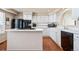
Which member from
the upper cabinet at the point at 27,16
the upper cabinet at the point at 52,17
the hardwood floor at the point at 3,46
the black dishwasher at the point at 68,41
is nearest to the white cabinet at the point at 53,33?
the upper cabinet at the point at 52,17

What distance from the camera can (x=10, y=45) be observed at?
4.41 meters

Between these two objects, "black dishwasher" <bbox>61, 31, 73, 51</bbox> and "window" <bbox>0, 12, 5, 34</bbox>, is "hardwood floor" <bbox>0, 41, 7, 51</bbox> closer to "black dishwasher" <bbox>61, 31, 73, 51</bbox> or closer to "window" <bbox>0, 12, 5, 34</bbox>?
"window" <bbox>0, 12, 5, 34</bbox>

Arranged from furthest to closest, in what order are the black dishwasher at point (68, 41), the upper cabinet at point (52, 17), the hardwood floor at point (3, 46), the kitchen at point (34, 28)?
the upper cabinet at point (52, 17)
the kitchen at point (34, 28)
the hardwood floor at point (3, 46)
the black dishwasher at point (68, 41)

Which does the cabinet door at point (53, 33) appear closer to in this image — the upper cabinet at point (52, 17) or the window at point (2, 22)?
the upper cabinet at point (52, 17)

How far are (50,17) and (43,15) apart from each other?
1.12 feet

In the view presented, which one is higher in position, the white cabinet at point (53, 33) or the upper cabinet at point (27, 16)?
the upper cabinet at point (27, 16)

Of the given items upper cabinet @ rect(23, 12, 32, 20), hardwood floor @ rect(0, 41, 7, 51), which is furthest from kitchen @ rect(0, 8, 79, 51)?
hardwood floor @ rect(0, 41, 7, 51)

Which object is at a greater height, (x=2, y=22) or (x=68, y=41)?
(x=2, y=22)

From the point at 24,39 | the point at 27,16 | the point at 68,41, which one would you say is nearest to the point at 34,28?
the point at 27,16

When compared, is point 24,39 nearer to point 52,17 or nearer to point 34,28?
point 34,28

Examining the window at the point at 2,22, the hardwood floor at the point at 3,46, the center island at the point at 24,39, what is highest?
the window at the point at 2,22
